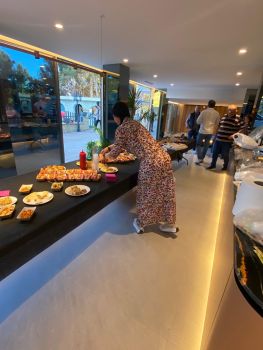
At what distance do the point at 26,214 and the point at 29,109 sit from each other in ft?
10.8

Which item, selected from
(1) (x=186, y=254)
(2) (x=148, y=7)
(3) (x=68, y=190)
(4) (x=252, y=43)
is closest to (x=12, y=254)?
(3) (x=68, y=190)

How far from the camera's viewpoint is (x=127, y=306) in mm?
1347

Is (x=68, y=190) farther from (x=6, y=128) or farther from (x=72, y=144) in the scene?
(x=72, y=144)

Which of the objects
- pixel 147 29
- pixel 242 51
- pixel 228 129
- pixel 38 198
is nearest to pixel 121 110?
pixel 38 198

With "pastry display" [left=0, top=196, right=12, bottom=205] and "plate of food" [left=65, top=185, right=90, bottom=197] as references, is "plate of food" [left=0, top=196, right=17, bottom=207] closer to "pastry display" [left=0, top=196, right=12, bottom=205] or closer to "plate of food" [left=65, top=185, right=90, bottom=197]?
"pastry display" [left=0, top=196, right=12, bottom=205]

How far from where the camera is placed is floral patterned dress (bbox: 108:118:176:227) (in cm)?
191

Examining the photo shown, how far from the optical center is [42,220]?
3.79 feet

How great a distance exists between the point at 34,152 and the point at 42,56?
2002 millimetres

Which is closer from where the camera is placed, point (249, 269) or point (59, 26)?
point (249, 269)

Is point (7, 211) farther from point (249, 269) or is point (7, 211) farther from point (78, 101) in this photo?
point (78, 101)

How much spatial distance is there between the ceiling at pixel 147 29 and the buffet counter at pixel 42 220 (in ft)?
6.40

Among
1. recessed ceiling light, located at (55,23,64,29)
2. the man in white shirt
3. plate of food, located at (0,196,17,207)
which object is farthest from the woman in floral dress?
the man in white shirt

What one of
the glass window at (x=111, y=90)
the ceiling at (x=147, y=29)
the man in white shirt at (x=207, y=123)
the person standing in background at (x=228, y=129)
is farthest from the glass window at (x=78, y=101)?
the person standing in background at (x=228, y=129)

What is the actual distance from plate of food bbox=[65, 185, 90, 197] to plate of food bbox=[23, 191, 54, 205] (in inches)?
5.3
